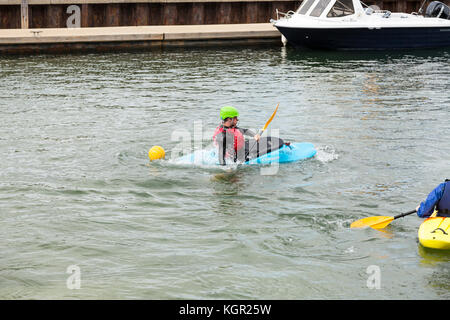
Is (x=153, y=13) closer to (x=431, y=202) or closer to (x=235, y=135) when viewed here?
(x=235, y=135)

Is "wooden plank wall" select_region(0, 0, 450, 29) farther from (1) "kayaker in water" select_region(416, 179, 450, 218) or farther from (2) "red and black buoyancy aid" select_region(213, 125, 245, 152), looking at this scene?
(1) "kayaker in water" select_region(416, 179, 450, 218)

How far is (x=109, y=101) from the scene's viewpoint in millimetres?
17969

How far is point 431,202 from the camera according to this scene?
8.95m

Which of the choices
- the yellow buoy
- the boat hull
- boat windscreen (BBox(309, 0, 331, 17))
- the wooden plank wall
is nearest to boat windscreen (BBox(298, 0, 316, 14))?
boat windscreen (BBox(309, 0, 331, 17))

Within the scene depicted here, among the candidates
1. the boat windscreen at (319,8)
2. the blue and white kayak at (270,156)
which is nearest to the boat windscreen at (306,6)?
the boat windscreen at (319,8)

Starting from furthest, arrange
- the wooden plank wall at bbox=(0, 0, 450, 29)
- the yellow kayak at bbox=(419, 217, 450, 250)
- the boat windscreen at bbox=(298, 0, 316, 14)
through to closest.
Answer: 1. the wooden plank wall at bbox=(0, 0, 450, 29)
2. the boat windscreen at bbox=(298, 0, 316, 14)
3. the yellow kayak at bbox=(419, 217, 450, 250)

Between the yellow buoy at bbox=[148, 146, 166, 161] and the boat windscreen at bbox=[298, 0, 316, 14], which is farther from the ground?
the boat windscreen at bbox=[298, 0, 316, 14]

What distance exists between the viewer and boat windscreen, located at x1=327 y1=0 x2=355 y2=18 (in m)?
24.9

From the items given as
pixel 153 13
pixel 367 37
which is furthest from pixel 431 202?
pixel 153 13

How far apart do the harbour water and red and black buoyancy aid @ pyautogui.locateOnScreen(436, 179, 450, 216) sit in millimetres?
573

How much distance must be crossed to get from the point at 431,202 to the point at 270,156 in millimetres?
3856

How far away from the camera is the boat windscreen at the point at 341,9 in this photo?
24.9 metres
